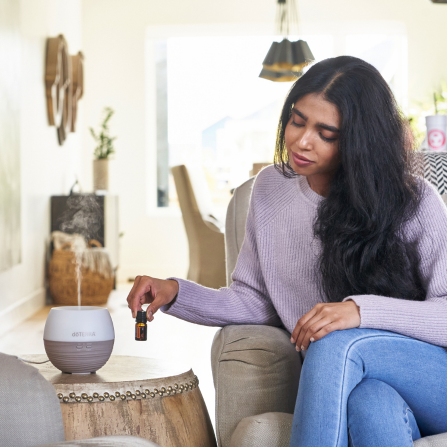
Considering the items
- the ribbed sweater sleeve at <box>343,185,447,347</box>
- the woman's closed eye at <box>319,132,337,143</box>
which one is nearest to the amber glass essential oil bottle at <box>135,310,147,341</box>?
the ribbed sweater sleeve at <box>343,185,447,347</box>

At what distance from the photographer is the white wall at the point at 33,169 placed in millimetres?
3957

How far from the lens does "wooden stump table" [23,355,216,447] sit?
1084 millimetres

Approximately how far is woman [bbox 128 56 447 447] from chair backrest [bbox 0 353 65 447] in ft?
1.30

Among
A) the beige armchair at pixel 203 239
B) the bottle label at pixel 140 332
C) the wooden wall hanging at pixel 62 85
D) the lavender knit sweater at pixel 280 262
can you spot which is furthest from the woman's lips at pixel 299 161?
the wooden wall hanging at pixel 62 85

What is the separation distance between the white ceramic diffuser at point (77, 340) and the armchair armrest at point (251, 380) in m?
0.24

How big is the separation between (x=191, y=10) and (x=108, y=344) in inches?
231

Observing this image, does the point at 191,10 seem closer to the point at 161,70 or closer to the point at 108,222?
the point at 161,70

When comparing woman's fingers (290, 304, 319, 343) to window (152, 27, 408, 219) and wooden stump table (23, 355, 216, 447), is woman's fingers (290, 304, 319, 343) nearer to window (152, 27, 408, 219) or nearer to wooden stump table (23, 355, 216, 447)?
wooden stump table (23, 355, 216, 447)

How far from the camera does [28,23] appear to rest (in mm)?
4234

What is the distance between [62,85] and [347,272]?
431 centimetres

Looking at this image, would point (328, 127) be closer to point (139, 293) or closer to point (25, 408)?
point (139, 293)

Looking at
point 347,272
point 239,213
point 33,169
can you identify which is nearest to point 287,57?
point 33,169

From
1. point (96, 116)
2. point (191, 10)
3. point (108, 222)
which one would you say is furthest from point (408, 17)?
point (108, 222)

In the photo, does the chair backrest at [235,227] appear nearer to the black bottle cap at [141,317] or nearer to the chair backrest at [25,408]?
the black bottle cap at [141,317]
